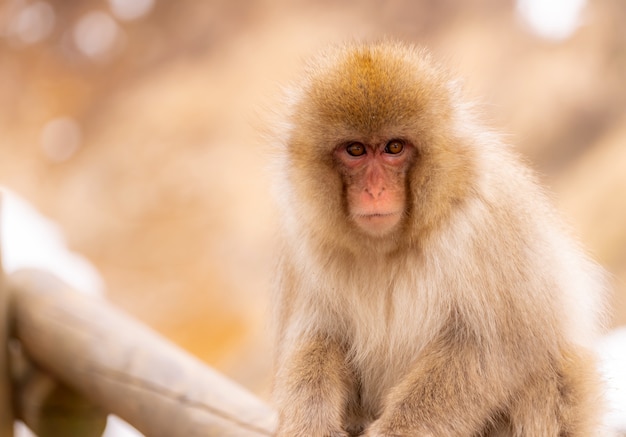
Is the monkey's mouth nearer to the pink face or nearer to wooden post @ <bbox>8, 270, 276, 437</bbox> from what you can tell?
the pink face

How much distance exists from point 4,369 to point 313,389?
205 cm

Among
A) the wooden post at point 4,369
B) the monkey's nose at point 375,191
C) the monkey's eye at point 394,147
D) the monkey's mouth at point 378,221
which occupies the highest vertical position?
the monkey's eye at point 394,147

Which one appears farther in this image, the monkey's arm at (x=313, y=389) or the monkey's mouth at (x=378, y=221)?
the monkey's arm at (x=313, y=389)

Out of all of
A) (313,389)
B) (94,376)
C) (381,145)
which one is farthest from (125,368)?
(381,145)

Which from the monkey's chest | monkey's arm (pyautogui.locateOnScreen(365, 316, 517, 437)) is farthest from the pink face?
monkey's arm (pyautogui.locateOnScreen(365, 316, 517, 437))

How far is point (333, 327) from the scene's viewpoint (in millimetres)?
3211

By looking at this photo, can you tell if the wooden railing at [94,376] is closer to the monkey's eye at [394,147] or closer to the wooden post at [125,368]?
the wooden post at [125,368]

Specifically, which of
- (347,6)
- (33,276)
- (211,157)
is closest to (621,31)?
(347,6)

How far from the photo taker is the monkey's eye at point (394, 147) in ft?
9.22

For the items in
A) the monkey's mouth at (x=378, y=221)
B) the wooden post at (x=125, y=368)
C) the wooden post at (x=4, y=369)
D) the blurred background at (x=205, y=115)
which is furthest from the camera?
the blurred background at (x=205, y=115)

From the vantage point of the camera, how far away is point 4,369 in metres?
→ 4.45

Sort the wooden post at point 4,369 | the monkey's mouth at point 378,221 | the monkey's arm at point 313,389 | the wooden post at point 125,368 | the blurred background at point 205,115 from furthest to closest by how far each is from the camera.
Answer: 1. the blurred background at point 205,115
2. the wooden post at point 4,369
3. the wooden post at point 125,368
4. the monkey's arm at point 313,389
5. the monkey's mouth at point 378,221

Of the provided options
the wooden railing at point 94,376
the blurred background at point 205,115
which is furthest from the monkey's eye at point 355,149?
the blurred background at point 205,115

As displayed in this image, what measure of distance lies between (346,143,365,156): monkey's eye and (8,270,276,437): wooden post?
3.42ft
